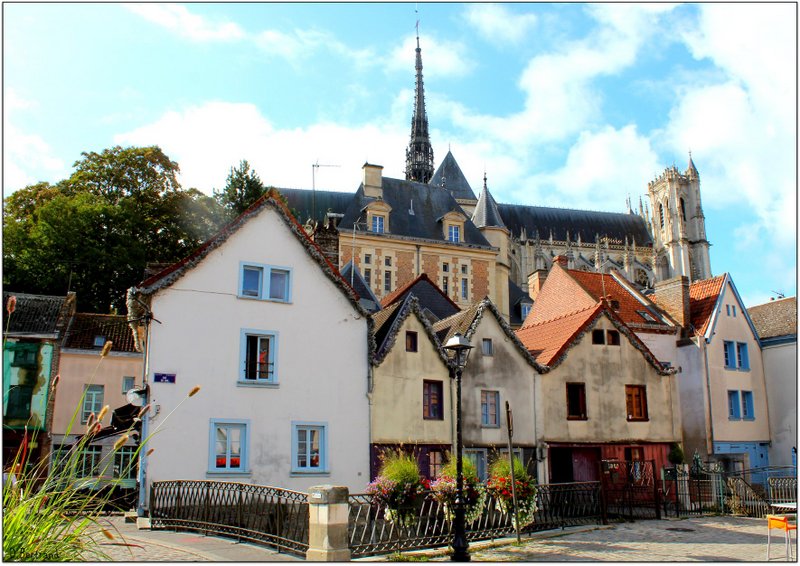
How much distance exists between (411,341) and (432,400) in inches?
83.3

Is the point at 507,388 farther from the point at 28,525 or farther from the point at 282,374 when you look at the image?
the point at 28,525

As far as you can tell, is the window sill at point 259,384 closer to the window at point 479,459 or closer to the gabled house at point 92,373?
the window at point 479,459

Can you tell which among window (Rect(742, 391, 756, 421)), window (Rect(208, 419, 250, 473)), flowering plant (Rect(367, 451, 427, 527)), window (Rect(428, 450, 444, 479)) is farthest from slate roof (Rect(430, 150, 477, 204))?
flowering plant (Rect(367, 451, 427, 527))

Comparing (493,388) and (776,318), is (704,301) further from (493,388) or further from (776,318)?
(493,388)

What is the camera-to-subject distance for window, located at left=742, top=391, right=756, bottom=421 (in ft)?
105

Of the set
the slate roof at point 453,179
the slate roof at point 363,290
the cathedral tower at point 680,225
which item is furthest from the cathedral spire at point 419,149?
the slate roof at point 363,290

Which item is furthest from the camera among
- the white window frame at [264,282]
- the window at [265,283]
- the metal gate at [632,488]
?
the metal gate at [632,488]

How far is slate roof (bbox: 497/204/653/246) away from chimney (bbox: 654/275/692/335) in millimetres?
62874

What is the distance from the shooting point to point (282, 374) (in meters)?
22.3

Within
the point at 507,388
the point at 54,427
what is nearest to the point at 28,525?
the point at 507,388

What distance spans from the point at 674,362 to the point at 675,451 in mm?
5057

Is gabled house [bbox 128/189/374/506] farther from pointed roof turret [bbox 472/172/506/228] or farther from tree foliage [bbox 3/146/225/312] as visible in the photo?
pointed roof turret [bbox 472/172/506/228]

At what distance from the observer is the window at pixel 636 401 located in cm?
2859

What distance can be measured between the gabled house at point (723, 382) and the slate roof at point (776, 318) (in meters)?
0.86
